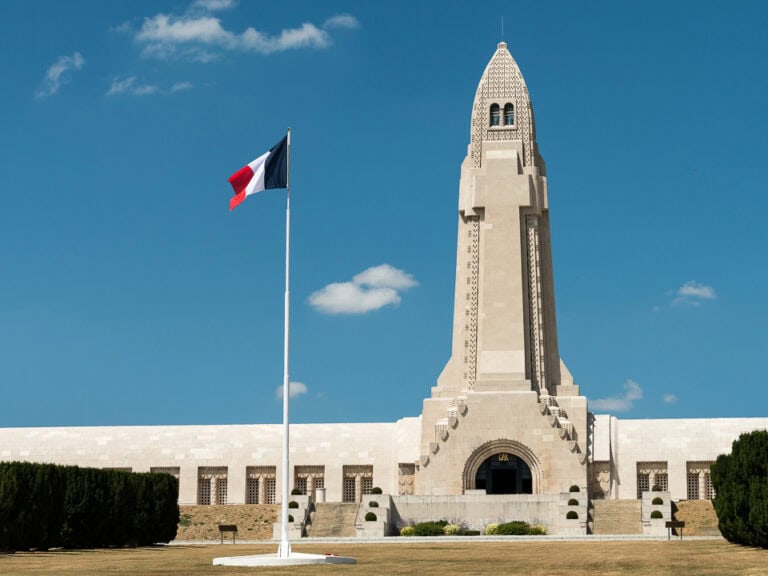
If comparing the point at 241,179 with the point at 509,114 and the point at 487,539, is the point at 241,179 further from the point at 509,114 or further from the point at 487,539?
the point at 509,114

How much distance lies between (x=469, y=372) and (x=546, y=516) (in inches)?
494

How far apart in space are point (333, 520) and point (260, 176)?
2693cm

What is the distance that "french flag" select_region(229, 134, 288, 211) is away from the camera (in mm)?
31891

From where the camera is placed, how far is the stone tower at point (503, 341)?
200ft

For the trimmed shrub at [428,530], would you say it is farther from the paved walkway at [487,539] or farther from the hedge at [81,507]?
the hedge at [81,507]

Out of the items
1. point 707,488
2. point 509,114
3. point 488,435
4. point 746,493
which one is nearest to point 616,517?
point 488,435

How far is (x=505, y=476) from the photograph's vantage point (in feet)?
202

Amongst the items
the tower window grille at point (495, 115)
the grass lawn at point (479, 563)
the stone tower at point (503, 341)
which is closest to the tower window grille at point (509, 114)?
the stone tower at point (503, 341)

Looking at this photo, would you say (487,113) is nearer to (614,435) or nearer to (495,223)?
(495,223)

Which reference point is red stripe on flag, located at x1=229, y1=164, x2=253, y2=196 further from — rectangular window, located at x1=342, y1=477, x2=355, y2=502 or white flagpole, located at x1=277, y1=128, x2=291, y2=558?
rectangular window, located at x1=342, y1=477, x2=355, y2=502

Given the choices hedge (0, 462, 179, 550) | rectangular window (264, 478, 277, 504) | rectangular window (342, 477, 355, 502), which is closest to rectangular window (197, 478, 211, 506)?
rectangular window (264, 478, 277, 504)

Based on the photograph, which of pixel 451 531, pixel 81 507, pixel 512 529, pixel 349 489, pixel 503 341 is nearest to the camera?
pixel 81 507

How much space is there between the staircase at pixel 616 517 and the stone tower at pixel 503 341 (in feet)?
17.5

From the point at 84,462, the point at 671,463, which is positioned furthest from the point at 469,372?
the point at 84,462
